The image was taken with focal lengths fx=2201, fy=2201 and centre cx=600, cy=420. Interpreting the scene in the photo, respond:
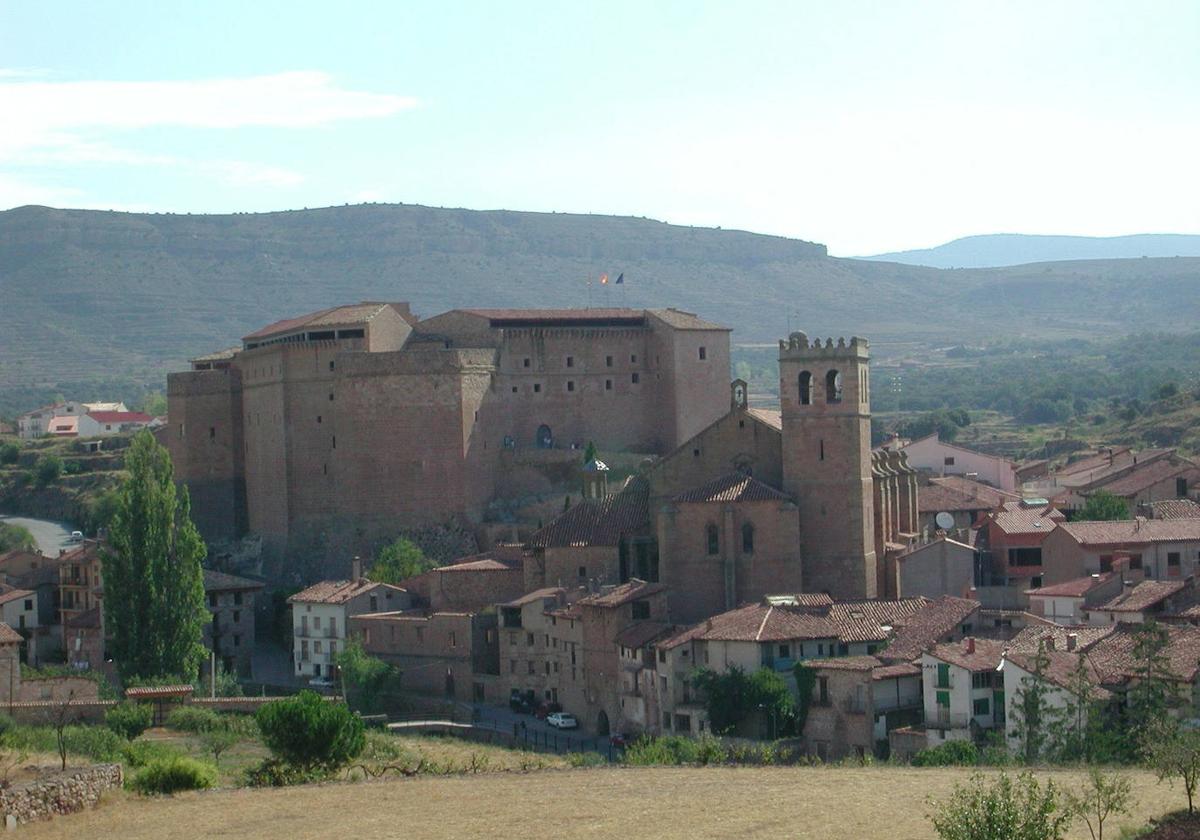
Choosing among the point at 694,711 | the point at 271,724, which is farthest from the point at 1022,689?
the point at 271,724

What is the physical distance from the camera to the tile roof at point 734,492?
50156 millimetres

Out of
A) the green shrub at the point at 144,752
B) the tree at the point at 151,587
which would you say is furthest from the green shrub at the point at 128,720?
the tree at the point at 151,587

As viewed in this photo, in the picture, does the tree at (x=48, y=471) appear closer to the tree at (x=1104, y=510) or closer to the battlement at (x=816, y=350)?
the tree at (x=1104, y=510)

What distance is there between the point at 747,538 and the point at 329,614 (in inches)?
481

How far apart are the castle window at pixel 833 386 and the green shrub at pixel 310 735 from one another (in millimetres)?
18914

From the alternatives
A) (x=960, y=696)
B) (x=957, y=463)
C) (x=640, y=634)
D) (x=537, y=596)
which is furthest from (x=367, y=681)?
(x=957, y=463)

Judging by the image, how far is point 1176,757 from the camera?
87.3 ft

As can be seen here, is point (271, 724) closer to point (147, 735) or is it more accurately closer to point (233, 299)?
point (147, 735)

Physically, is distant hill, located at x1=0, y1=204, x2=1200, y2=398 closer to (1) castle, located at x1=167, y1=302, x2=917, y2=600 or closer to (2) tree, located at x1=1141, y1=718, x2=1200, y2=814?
(1) castle, located at x1=167, y1=302, x2=917, y2=600

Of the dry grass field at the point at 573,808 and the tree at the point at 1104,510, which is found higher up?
the tree at the point at 1104,510

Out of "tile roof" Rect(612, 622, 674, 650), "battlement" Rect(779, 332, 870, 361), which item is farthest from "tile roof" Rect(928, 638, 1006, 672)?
"battlement" Rect(779, 332, 870, 361)

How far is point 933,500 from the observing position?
60.7m

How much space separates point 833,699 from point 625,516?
1250cm

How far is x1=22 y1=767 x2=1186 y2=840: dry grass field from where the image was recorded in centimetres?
2711
